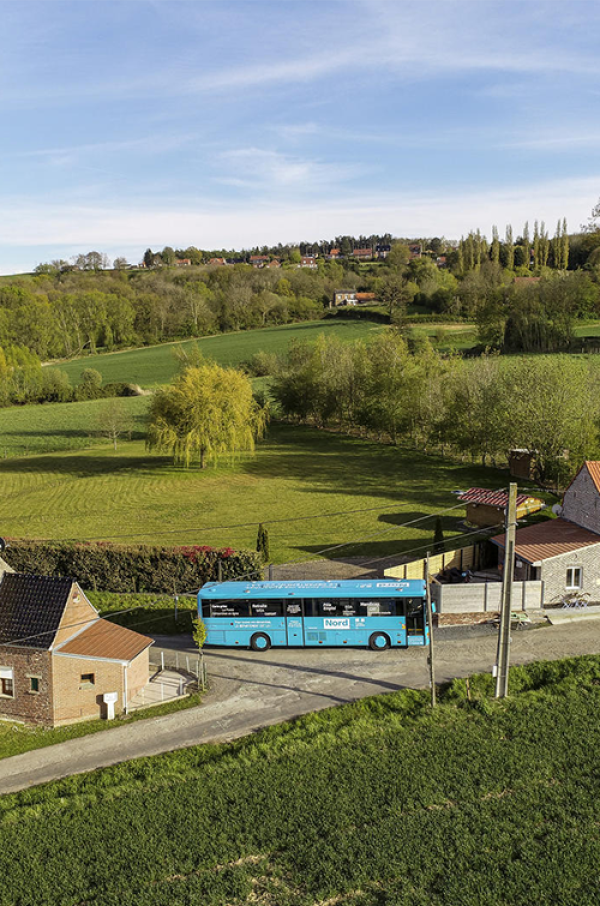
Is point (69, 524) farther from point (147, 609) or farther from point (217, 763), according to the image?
point (217, 763)

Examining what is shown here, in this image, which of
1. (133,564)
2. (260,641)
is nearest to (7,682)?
(260,641)

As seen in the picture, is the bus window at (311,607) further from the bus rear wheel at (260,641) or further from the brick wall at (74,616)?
the brick wall at (74,616)

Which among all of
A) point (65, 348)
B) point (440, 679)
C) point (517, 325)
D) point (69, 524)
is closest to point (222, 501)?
point (69, 524)

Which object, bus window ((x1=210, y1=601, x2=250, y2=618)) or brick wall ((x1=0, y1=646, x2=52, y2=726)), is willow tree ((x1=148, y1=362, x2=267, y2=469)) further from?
brick wall ((x1=0, y1=646, x2=52, y2=726))

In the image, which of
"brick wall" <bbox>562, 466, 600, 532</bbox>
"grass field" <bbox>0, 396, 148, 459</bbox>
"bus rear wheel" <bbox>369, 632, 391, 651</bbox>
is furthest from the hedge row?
"grass field" <bbox>0, 396, 148, 459</bbox>

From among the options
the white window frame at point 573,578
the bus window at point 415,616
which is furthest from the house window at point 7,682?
the white window frame at point 573,578
